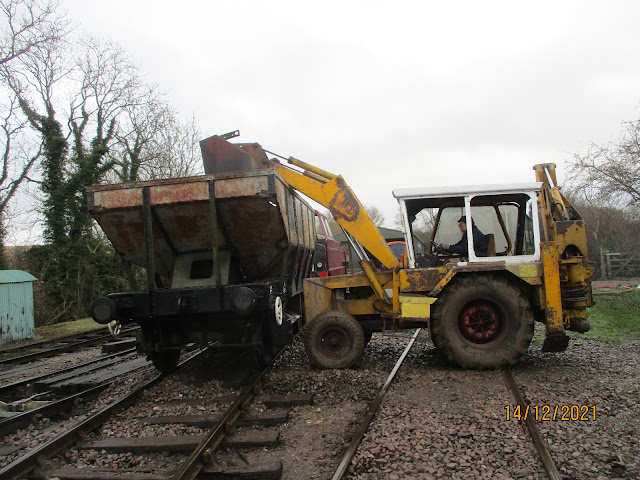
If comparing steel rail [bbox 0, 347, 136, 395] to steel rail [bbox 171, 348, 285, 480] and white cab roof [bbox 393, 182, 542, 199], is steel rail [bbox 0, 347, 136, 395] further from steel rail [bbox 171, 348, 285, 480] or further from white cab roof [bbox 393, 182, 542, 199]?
white cab roof [bbox 393, 182, 542, 199]

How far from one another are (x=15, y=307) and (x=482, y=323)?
1279 cm

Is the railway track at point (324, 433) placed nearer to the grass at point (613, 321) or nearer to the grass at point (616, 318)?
the grass at point (613, 321)

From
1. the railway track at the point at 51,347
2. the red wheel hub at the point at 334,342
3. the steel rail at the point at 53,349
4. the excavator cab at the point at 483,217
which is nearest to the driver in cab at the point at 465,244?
the excavator cab at the point at 483,217

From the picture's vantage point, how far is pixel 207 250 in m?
6.68

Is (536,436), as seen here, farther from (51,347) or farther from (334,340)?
(51,347)

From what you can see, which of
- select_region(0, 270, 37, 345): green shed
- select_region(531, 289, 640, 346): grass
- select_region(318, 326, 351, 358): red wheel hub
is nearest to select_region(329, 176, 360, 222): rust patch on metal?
select_region(318, 326, 351, 358): red wheel hub

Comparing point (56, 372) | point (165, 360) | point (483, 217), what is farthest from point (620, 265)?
point (56, 372)

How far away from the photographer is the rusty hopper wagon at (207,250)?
590cm

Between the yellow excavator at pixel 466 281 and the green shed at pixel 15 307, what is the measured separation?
10.3 metres

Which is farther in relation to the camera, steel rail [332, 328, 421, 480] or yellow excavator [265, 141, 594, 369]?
yellow excavator [265, 141, 594, 369]

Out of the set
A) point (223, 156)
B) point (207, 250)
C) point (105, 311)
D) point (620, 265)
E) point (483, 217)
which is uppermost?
point (223, 156)

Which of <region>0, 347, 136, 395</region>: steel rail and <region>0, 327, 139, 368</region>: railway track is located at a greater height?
<region>0, 347, 136, 395</region>: steel rail

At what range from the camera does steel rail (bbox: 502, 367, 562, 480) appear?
11.3ft

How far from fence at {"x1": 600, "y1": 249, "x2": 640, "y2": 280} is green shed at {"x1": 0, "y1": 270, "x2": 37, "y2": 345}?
23579 mm
